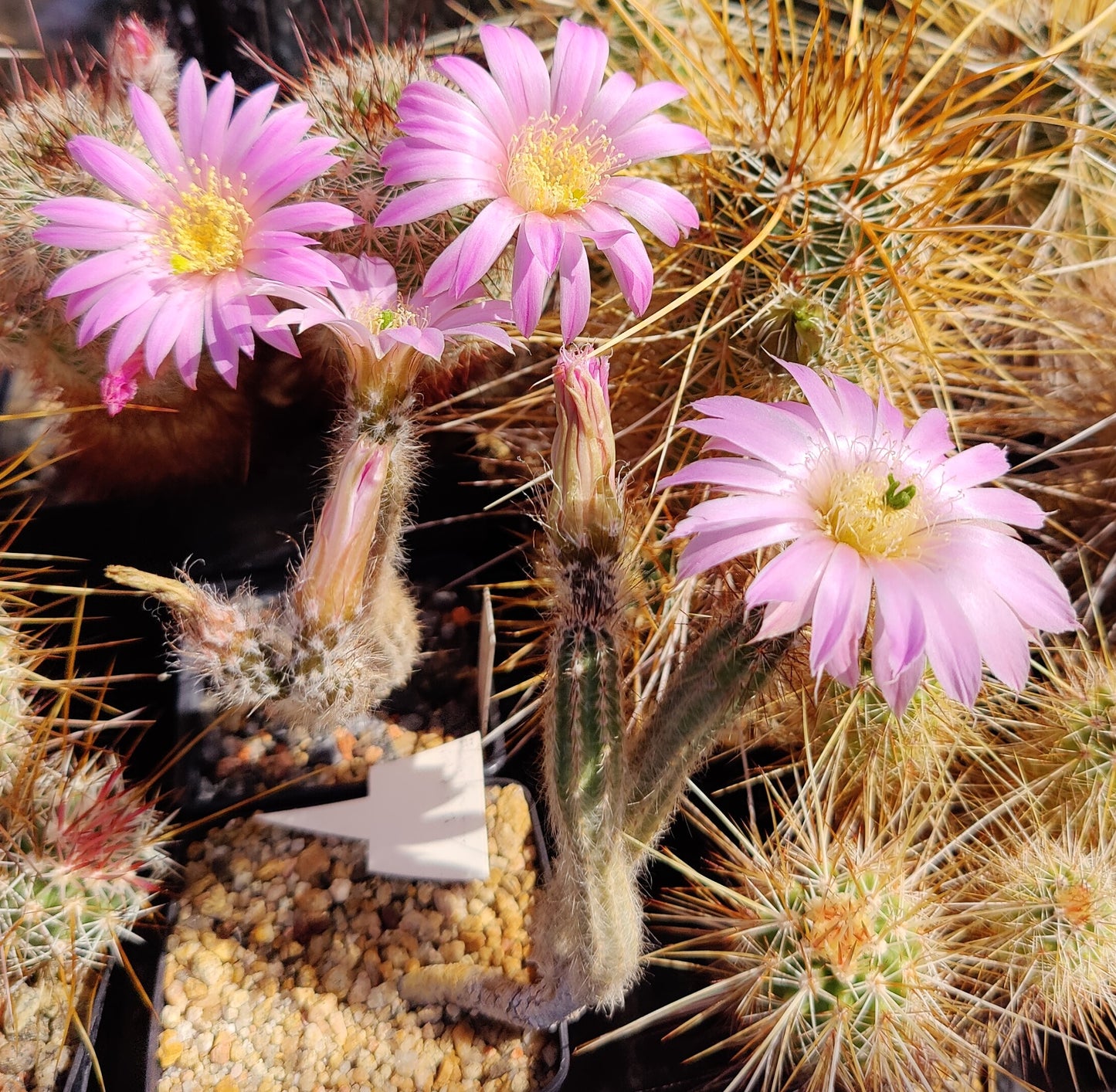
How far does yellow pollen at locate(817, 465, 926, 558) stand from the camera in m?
0.47

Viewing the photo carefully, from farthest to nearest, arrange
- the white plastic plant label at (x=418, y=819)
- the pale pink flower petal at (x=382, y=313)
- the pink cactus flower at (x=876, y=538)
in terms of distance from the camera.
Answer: the white plastic plant label at (x=418, y=819) < the pale pink flower petal at (x=382, y=313) < the pink cactus flower at (x=876, y=538)

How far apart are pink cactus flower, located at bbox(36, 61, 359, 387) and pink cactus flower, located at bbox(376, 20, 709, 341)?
71 millimetres

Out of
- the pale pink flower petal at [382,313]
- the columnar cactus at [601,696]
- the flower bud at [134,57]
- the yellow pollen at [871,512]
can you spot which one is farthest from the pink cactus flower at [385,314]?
the flower bud at [134,57]

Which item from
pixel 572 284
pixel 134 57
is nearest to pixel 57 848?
pixel 572 284

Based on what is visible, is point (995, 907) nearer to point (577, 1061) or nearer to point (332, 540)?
point (577, 1061)

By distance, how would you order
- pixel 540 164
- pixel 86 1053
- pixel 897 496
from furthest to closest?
pixel 86 1053, pixel 540 164, pixel 897 496

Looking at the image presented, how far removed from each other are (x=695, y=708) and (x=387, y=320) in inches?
13.1

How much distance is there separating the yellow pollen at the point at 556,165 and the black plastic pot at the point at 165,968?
20.8 inches

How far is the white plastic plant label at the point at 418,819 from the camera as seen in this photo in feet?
2.54

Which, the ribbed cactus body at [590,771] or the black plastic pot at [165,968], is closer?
the ribbed cactus body at [590,771]

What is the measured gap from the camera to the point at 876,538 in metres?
0.47

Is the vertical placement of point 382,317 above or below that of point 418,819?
above

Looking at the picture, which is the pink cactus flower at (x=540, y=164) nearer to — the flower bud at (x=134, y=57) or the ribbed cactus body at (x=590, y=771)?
the ribbed cactus body at (x=590, y=771)

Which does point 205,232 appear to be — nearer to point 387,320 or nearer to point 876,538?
point 387,320
